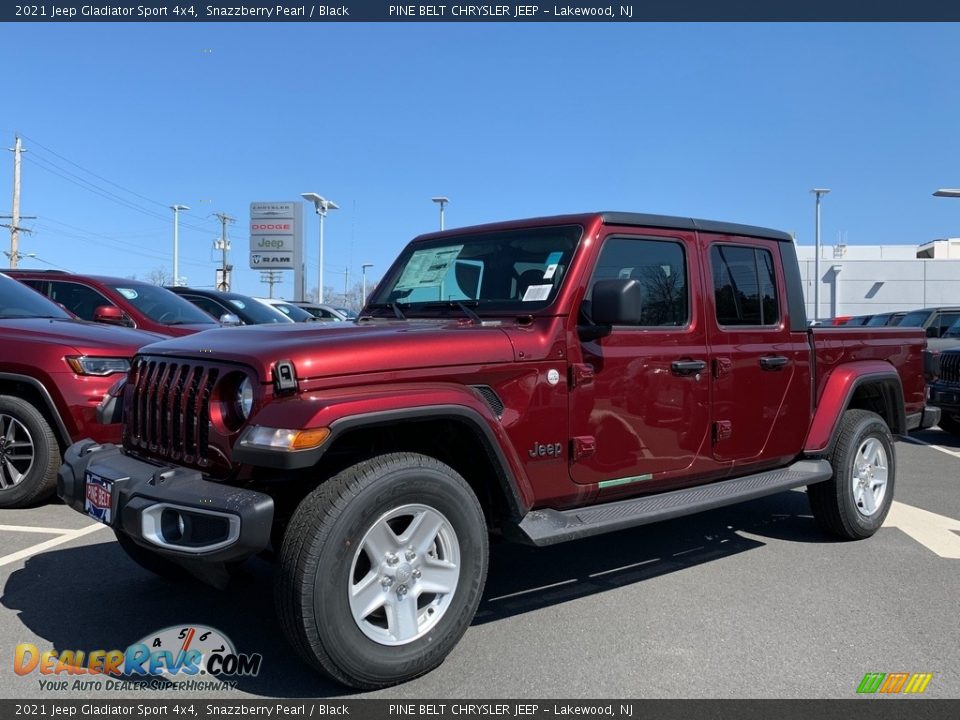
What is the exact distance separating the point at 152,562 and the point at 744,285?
363 cm

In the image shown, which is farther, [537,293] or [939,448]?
[939,448]

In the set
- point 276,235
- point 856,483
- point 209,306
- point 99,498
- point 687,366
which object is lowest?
point 856,483

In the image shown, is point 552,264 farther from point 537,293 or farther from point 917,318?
point 917,318

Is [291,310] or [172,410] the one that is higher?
[291,310]

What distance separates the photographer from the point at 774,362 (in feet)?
15.0

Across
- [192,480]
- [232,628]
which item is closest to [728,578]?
[232,628]

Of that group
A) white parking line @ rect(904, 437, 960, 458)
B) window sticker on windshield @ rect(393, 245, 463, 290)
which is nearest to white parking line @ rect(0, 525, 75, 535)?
window sticker on windshield @ rect(393, 245, 463, 290)

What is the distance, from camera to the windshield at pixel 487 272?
384cm

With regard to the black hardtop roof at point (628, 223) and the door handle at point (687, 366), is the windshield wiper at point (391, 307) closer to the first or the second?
the black hardtop roof at point (628, 223)

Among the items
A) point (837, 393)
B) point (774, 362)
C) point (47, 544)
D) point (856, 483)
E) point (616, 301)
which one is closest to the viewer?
point (616, 301)

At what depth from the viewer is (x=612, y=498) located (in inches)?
152

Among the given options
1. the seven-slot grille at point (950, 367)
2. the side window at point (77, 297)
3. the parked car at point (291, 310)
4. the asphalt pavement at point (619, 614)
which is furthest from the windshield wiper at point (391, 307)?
the parked car at point (291, 310)

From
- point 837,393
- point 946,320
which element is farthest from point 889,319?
point 837,393

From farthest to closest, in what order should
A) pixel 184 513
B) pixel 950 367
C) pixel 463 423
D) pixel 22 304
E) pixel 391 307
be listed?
pixel 950 367 < pixel 22 304 < pixel 391 307 < pixel 463 423 < pixel 184 513
